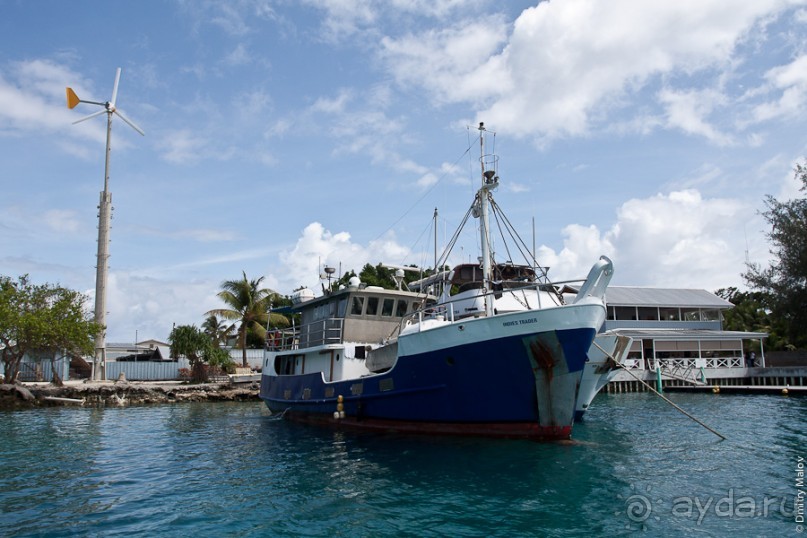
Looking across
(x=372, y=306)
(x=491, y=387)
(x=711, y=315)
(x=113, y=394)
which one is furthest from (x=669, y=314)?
(x=113, y=394)

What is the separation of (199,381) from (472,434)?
2853cm

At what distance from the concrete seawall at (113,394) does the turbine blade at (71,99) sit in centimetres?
2111

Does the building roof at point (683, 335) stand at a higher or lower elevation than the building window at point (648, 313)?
lower

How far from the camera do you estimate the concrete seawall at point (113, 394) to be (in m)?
28.9

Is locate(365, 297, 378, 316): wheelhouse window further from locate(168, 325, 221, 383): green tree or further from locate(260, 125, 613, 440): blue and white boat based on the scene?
locate(168, 325, 221, 383): green tree

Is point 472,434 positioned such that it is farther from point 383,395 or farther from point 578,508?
point 578,508

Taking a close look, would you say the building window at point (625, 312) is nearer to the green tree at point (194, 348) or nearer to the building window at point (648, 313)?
the building window at point (648, 313)

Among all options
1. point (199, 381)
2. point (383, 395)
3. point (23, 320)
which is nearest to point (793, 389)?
point (383, 395)

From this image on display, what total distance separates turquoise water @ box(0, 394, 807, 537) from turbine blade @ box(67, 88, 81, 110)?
31.2m

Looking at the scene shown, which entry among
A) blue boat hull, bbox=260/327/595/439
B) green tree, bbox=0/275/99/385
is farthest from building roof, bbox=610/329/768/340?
green tree, bbox=0/275/99/385

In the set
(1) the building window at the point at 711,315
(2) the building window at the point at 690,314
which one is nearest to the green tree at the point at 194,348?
(2) the building window at the point at 690,314

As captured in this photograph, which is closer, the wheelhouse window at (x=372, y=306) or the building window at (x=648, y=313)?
the wheelhouse window at (x=372, y=306)

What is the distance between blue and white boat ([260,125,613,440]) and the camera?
43.7ft

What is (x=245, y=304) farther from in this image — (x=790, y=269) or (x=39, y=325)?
(x=790, y=269)
